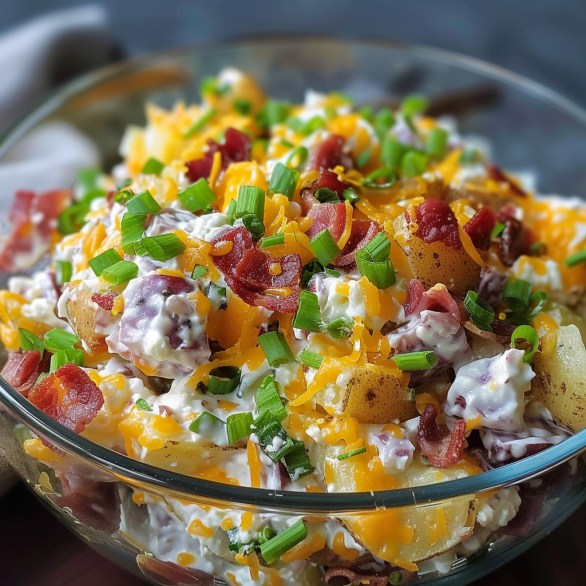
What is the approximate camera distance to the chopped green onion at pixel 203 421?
5.18 feet

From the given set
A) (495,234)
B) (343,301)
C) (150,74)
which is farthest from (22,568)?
(150,74)

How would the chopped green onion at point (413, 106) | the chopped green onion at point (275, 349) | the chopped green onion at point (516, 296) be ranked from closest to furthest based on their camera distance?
the chopped green onion at point (275, 349) → the chopped green onion at point (516, 296) → the chopped green onion at point (413, 106)

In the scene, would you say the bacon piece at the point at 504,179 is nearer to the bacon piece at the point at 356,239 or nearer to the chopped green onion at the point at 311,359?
the bacon piece at the point at 356,239

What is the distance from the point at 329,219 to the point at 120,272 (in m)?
0.55

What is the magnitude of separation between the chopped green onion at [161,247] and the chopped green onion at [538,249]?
111 cm

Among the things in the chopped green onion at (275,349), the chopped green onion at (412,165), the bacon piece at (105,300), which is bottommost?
the chopped green onion at (275,349)

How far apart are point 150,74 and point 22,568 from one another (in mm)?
2085

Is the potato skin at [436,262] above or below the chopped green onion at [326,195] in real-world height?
below

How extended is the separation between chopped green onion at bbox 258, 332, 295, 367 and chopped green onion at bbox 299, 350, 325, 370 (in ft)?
0.15

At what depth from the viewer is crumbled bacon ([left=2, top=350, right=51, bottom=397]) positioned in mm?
1809

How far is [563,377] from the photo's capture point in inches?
65.4

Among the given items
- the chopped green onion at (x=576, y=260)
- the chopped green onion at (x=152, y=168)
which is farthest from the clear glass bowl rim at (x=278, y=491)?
the chopped green onion at (x=152, y=168)

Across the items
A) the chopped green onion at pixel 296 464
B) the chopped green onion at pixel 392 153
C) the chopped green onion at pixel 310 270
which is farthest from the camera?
the chopped green onion at pixel 392 153

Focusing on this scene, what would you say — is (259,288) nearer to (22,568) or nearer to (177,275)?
(177,275)
